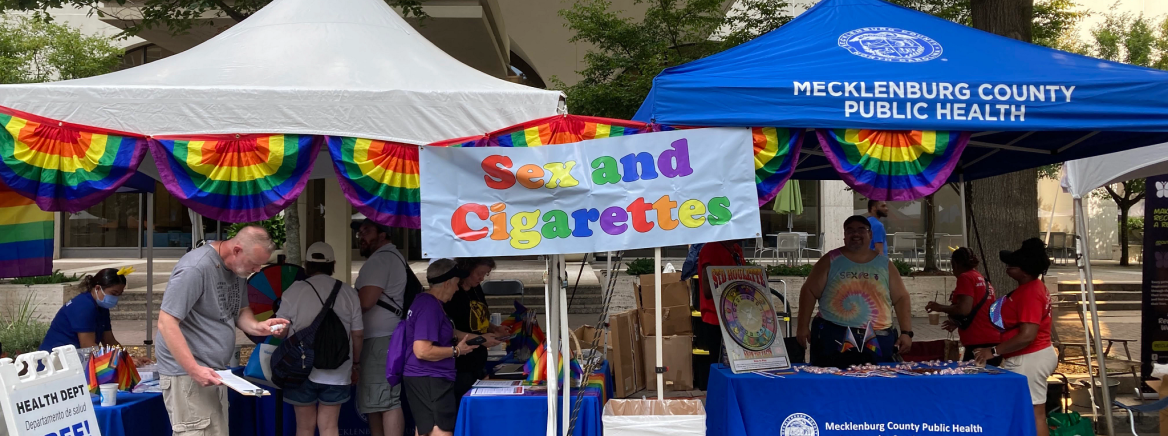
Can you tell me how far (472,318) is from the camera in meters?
5.35

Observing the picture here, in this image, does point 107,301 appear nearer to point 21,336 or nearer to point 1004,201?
point 21,336

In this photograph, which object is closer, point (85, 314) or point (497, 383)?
point (497, 383)

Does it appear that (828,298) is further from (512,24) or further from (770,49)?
(512,24)

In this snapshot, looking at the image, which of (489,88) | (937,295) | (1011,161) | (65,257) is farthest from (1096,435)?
(65,257)

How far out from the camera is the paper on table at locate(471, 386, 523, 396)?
14.9ft

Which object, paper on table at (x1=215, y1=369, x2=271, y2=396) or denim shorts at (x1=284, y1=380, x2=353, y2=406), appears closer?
paper on table at (x1=215, y1=369, x2=271, y2=396)

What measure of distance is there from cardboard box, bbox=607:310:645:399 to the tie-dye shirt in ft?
8.59

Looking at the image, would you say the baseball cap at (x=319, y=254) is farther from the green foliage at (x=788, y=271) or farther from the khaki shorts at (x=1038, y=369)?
the green foliage at (x=788, y=271)

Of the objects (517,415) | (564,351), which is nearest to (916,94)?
(564,351)

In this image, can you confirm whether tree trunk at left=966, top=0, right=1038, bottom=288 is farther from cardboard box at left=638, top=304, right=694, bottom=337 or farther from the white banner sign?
the white banner sign

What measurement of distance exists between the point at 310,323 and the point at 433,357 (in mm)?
793

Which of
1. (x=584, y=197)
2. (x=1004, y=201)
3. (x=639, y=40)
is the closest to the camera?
(x=584, y=197)

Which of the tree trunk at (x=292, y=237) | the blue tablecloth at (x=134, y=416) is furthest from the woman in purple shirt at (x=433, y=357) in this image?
the tree trunk at (x=292, y=237)

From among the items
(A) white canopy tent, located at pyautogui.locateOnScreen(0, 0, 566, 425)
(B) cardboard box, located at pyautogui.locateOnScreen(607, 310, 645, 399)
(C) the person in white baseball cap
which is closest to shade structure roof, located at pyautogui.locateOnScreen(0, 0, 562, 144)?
(A) white canopy tent, located at pyautogui.locateOnScreen(0, 0, 566, 425)
